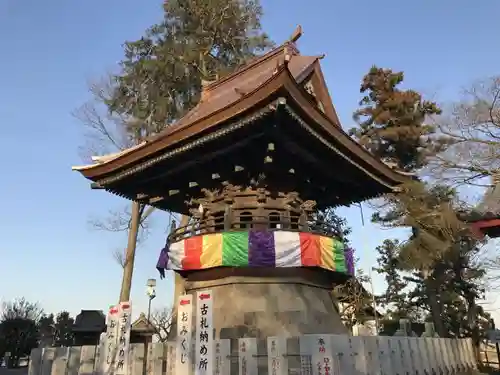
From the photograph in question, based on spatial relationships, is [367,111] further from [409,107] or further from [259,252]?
[259,252]

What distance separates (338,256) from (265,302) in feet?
9.03

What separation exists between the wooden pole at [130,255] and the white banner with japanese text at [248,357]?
514 inches

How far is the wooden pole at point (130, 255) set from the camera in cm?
1897

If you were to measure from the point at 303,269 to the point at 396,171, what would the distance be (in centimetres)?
453

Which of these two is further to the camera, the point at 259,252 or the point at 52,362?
the point at 259,252

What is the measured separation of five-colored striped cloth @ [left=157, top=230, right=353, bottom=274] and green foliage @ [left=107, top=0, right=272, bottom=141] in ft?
37.5

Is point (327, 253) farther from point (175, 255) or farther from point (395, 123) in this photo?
point (395, 123)

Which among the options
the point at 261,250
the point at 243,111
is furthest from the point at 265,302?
the point at 243,111

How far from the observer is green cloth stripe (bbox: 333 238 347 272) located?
11.8 m

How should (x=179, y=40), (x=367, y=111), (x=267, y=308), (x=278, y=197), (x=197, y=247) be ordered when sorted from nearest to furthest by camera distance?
(x=267, y=308)
(x=197, y=247)
(x=278, y=197)
(x=179, y=40)
(x=367, y=111)

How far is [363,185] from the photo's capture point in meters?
13.4

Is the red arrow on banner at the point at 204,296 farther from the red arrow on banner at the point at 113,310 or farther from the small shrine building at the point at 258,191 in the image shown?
the small shrine building at the point at 258,191

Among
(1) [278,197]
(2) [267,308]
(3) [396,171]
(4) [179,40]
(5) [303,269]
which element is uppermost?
(4) [179,40]

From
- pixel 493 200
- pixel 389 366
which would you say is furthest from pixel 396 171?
pixel 389 366
